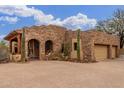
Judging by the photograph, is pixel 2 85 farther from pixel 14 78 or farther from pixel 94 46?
pixel 94 46

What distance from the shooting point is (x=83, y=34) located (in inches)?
1117

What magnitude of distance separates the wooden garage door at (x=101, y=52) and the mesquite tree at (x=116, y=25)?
43.2 feet

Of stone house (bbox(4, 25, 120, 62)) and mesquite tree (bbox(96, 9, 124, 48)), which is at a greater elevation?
mesquite tree (bbox(96, 9, 124, 48))

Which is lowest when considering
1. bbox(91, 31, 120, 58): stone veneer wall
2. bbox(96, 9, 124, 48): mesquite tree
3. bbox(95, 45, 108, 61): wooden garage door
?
bbox(95, 45, 108, 61): wooden garage door

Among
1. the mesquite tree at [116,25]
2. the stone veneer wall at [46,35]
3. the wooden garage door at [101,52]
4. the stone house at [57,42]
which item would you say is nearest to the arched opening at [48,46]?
the stone house at [57,42]

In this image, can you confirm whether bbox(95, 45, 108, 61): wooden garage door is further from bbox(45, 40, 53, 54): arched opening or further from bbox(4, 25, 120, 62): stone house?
bbox(45, 40, 53, 54): arched opening

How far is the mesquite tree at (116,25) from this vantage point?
144ft

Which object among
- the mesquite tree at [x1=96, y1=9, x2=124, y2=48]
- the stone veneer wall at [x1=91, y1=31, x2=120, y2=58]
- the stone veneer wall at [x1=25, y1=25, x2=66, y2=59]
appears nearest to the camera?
the stone veneer wall at [x1=25, y1=25, x2=66, y2=59]

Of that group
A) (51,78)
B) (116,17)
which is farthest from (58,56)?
(116,17)

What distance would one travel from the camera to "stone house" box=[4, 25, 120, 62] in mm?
27859

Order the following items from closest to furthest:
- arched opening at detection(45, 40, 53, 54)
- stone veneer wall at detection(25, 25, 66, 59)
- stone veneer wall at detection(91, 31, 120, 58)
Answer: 1. stone veneer wall at detection(25, 25, 66, 59)
2. stone veneer wall at detection(91, 31, 120, 58)
3. arched opening at detection(45, 40, 53, 54)

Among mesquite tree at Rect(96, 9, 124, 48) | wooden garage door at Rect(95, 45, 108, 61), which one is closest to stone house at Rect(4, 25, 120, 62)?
wooden garage door at Rect(95, 45, 108, 61)
